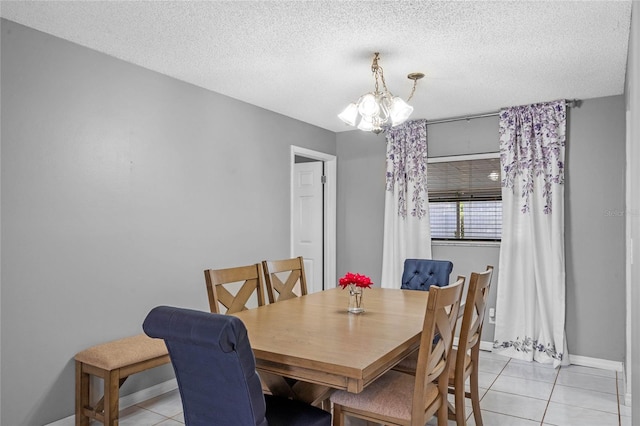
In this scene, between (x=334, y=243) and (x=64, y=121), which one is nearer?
(x=64, y=121)

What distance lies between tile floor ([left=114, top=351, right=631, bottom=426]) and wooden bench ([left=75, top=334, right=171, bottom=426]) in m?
0.27

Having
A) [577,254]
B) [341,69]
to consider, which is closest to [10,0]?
[341,69]

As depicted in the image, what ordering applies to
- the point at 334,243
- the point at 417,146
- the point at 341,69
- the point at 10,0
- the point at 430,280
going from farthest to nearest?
the point at 334,243
the point at 417,146
the point at 430,280
the point at 341,69
the point at 10,0

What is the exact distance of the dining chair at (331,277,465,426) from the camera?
6.00 ft

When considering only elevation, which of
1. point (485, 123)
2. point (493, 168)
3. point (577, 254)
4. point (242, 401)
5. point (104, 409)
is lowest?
point (104, 409)

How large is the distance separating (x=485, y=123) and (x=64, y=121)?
386 cm

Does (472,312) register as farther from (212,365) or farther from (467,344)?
(212,365)

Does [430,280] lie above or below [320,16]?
below

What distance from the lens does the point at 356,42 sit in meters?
2.82

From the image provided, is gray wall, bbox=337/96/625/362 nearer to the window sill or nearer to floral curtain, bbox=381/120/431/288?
the window sill

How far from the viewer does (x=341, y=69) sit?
3.33 m

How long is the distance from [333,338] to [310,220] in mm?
3631

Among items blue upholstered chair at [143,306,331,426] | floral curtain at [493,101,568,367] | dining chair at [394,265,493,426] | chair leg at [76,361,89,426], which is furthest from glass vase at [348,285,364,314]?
floral curtain at [493,101,568,367]

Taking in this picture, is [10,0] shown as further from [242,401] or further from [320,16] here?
[242,401]
